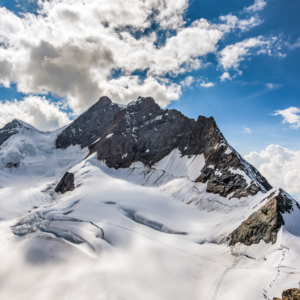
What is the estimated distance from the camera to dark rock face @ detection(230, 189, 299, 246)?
25275mm

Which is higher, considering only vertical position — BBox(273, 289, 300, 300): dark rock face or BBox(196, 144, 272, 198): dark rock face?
BBox(196, 144, 272, 198): dark rock face

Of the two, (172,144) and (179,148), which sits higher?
(172,144)

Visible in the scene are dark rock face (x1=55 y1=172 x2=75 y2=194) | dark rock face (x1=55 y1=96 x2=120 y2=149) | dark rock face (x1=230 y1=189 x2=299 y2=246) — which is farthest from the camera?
dark rock face (x1=55 y1=96 x2=120 y2=149)

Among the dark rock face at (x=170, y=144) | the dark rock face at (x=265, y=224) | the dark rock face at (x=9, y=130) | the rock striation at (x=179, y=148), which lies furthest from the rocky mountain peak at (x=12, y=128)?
the dark rock face at (x=265, y=224)

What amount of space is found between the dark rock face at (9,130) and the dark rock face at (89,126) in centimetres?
3856

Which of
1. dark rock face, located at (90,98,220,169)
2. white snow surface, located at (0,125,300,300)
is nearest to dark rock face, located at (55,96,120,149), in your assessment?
dark rock face, located at (90,98,220,169)

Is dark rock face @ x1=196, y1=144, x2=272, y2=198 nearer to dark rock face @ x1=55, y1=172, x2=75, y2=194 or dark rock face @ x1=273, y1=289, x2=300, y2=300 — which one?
dark rock face @ x1=273, y1=289, x2=300, y2=300

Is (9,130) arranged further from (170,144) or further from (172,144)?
(172,144)

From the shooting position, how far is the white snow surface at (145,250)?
20.9 metres

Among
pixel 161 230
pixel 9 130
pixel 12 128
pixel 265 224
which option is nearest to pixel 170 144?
pixel 161 230

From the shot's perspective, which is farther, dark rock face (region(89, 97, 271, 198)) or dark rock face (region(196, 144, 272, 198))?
dark rock face (region(89, 97, 271, 198))

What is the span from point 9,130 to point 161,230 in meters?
168

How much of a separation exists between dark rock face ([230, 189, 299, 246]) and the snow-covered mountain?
0.45ft

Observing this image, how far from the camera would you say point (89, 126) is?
14750 cm
